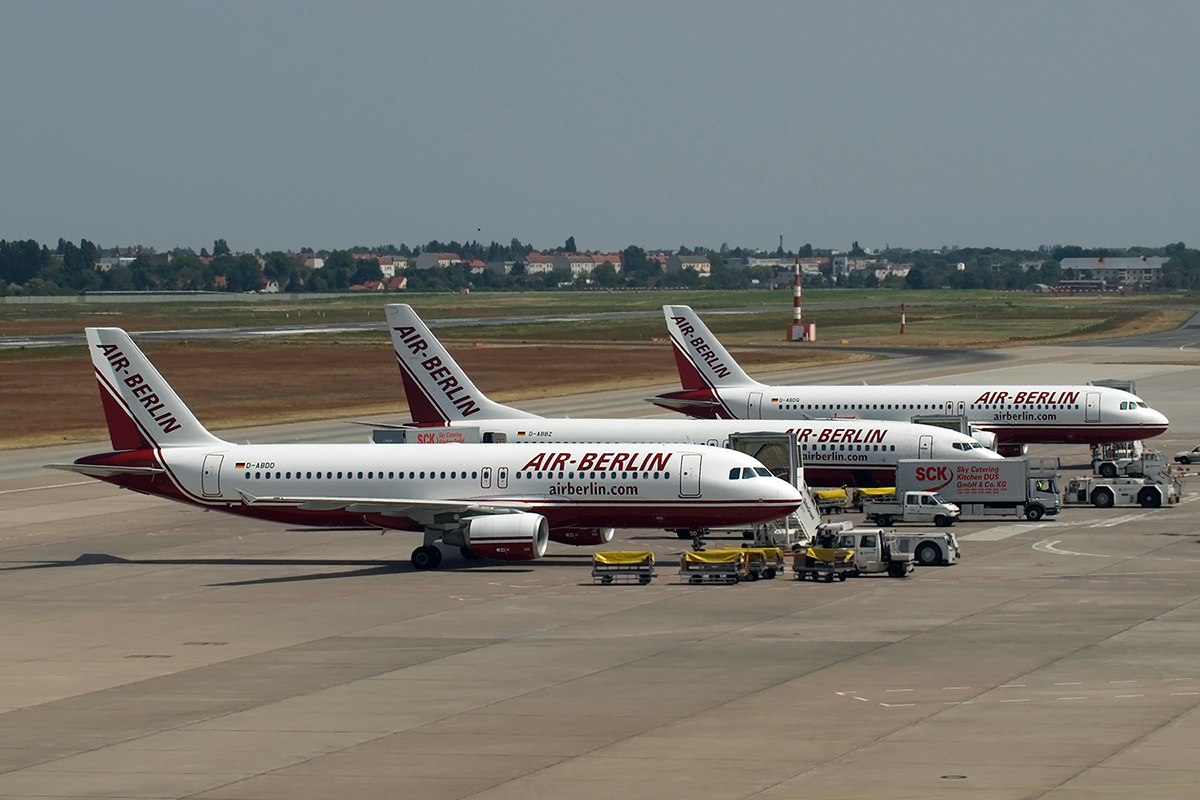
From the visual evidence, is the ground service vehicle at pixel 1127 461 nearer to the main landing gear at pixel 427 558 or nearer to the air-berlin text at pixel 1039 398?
the air-berlin text at pixel 1039 398

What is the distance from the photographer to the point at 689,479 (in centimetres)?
6341

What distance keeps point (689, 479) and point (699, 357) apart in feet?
130

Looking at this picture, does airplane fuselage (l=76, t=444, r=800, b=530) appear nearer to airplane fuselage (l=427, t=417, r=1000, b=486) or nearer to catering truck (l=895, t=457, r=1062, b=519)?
airplane fuselage (l=427, t=417, r=1000, b=486)

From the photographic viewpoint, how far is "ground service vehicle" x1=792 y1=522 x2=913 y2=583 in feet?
196

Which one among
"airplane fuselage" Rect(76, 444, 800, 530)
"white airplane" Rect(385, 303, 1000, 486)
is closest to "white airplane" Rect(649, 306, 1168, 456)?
"white airplane" Rect(385, 303, 1000, 486)

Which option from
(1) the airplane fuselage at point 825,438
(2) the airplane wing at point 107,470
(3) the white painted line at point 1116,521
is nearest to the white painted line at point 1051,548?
(3) the white painted line at point 1116,521

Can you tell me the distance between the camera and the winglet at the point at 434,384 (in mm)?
84438

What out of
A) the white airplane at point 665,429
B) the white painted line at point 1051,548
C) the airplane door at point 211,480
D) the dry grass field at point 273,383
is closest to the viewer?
the white painted line at point 1051,548

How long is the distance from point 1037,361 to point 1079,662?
141715 millimetres

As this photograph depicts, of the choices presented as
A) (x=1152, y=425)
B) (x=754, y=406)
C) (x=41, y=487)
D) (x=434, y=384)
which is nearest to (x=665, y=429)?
(x=434, y=384)

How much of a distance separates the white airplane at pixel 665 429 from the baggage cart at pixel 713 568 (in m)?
19.3

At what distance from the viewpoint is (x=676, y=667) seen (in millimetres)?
44812

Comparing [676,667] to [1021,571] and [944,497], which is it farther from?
[944,497]

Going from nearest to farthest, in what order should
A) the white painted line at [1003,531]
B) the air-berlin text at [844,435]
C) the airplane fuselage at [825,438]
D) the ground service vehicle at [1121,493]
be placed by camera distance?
the white painted line at [1003,531] → the airplane fuselage at [825,438] → the air-berlin text at [844,435] → the ground service vehicle at [1121,493]
